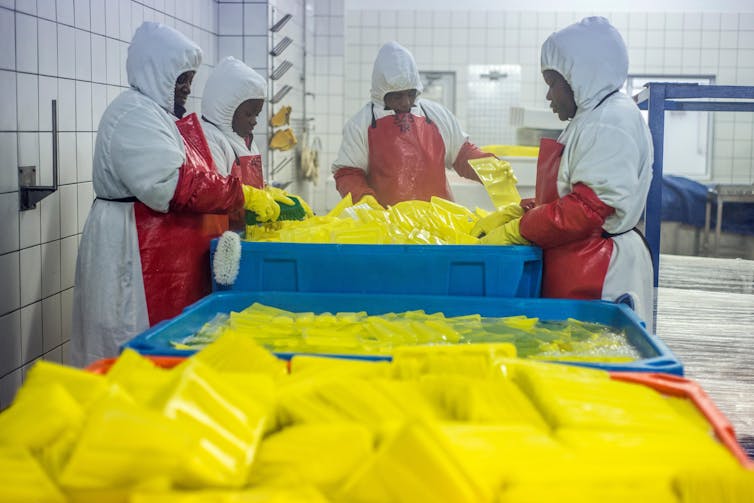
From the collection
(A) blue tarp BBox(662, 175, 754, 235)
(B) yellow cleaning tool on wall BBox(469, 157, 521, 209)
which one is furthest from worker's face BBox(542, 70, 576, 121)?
(A) blue tarp BBox(662, 175, 754, 235)

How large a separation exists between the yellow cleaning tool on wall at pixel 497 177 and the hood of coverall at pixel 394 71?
1.09m

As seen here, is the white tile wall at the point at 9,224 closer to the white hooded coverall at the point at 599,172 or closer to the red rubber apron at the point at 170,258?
the red rubber apron at the point at 170,258

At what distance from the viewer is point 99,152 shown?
2934mm

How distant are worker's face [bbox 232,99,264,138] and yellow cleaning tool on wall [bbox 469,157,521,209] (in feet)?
4.24

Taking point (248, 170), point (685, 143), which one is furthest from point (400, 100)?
point (685, 143)

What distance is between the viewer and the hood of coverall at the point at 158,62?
9.99 ft

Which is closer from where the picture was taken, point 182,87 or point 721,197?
point 182,87

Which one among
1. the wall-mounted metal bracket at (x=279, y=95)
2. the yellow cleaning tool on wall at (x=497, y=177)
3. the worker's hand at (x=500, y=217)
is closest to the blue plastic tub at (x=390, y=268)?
the worker's hand at (x=500, y=217)

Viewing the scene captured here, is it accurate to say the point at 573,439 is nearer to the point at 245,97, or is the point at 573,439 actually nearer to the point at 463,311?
the point at 463,311

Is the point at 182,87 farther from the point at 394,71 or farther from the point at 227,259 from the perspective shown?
the point at 394,71

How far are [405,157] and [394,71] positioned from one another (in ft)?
1.58

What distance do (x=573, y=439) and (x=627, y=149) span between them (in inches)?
66.2

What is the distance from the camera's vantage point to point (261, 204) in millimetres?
3141

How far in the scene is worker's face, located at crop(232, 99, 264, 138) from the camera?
13.5ft
